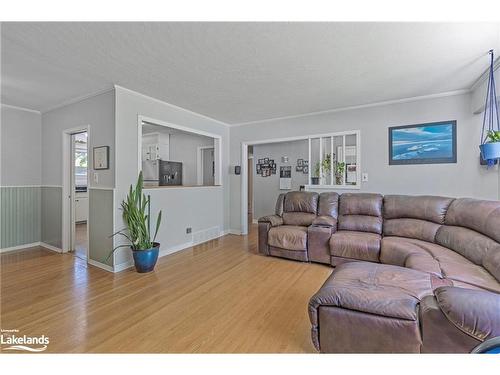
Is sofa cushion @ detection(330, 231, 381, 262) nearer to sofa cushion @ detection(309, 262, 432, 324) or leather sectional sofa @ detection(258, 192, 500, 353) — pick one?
leather sectional sofa @ detection(258, 192, 500, 353)

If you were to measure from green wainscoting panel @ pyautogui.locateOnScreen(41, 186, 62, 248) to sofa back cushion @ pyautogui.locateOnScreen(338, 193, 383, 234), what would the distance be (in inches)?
180

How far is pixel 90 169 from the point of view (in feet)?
11.2

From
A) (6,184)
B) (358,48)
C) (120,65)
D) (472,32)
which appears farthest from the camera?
(6,184)

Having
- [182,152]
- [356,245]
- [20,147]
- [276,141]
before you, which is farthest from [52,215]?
[356,245]

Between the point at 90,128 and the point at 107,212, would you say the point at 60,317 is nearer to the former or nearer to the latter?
the point at 107,212

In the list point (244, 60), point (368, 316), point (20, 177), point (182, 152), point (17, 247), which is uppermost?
point (244, 60)

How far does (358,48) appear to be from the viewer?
222 cm

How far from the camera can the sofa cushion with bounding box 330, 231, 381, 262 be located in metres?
3.00

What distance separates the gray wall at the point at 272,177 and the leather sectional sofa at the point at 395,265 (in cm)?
202

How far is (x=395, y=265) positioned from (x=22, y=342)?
11.2 ft

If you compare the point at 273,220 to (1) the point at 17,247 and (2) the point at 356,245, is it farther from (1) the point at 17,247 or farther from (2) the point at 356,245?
(1) the point at 17,247

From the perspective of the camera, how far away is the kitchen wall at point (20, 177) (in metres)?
3.91

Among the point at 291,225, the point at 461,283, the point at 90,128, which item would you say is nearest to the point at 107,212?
the point at 90,128

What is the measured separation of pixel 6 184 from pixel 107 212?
2285 millimetres
